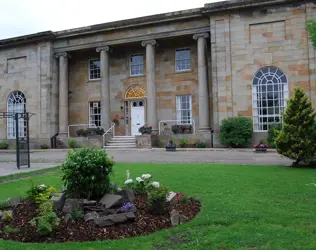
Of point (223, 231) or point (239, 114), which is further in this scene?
point (239, 114)

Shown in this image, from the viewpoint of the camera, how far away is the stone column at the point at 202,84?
20.8 metres

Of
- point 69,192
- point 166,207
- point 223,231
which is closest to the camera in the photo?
point 223,231

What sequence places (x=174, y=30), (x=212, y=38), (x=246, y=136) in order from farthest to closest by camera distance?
(x=174, y=30), (x=212, y=38), (x=246, y=136)

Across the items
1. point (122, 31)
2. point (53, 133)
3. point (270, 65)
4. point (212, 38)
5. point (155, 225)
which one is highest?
point (122, 31)

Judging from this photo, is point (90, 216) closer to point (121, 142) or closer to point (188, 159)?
point (188, 159)

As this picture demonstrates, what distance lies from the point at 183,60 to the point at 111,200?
63.0 ft

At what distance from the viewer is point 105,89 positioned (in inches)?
912

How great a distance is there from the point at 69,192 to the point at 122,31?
19.0 metres

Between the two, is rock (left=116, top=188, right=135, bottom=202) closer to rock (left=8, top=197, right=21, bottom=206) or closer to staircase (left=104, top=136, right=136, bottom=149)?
rock (left=8, top=197, right=21, bottom=206)

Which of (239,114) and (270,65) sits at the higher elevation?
(270,65)

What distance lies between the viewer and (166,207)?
5.35 meters

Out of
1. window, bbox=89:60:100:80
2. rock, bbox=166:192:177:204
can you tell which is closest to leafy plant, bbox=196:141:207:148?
window, bbox=89:60:100:80

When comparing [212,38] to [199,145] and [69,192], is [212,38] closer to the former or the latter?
[199,145]

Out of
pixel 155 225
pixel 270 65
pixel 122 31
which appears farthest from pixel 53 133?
pixel 155 225
